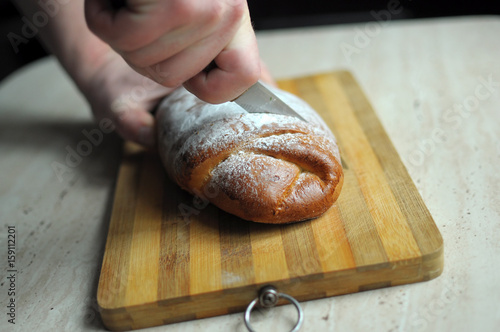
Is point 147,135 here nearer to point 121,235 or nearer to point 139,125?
point 139,125

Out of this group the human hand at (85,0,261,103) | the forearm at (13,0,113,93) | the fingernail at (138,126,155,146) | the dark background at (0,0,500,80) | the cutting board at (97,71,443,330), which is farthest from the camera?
the dark background at (0,0,500,80)

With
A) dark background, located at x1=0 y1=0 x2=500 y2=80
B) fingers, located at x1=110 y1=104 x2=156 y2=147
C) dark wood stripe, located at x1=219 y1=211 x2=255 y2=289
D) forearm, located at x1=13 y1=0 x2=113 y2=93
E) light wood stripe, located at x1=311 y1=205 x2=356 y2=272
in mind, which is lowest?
dark background, located at x1=0 y1=0 x2=500 y2=80

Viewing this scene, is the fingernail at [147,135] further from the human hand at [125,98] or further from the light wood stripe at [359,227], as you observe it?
the light wood stripe at [359,227]

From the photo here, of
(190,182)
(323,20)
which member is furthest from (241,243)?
(323,20)

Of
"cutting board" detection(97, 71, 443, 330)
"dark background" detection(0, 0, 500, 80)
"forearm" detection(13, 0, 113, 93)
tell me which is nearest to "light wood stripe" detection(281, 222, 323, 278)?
"cutting board" detection(97, 71, 443, 330)

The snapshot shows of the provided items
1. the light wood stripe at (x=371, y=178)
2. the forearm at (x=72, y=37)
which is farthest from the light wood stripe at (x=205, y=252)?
the forearm at (x=72, y=37)

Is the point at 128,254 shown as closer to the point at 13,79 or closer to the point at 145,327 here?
the point at 145,327

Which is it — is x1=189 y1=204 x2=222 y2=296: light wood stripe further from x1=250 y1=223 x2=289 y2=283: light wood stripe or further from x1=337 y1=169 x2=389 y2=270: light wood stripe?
x1=337 y1=169 x2=389 y2=270: light wood stripe

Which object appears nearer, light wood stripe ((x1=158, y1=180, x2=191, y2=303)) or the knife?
light wood stripe ((x1=158, y1=180, x2=191, y2=303))
